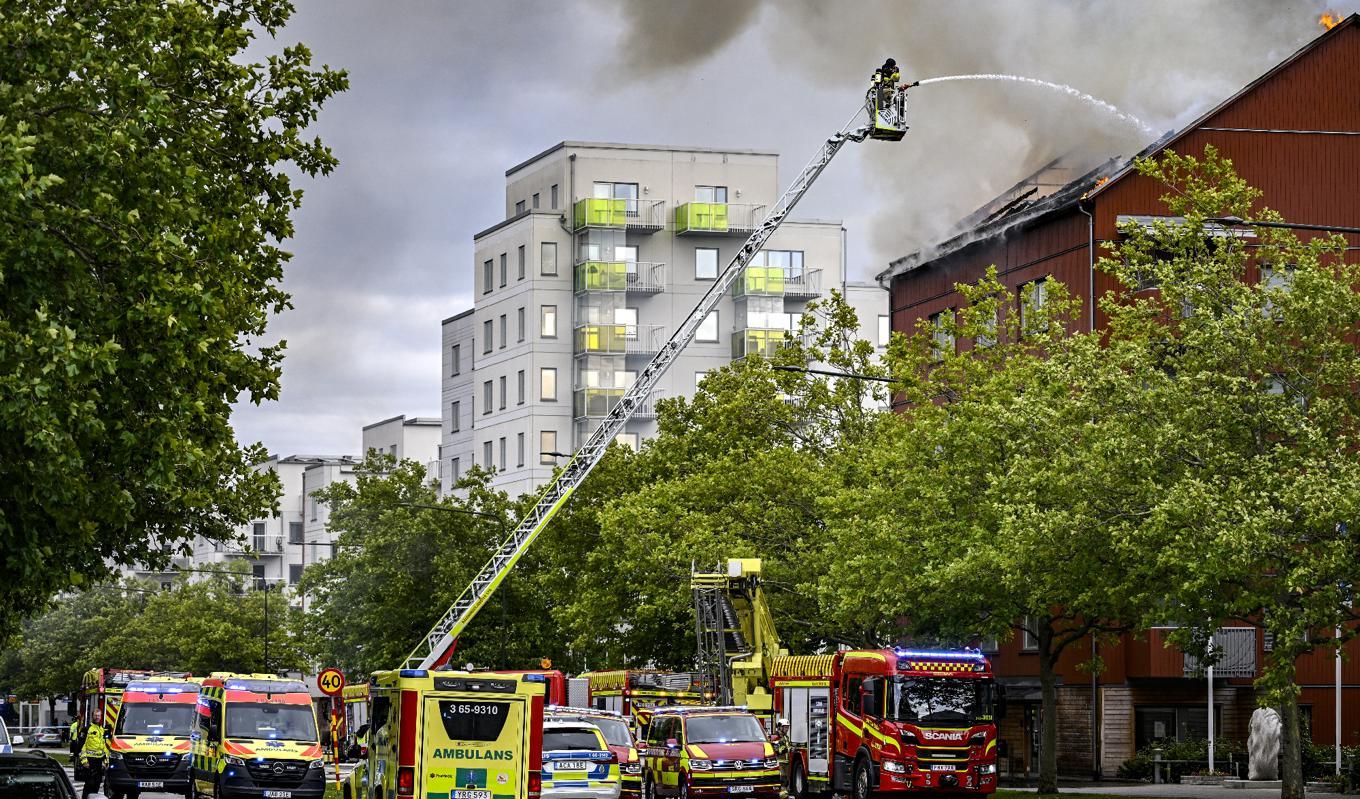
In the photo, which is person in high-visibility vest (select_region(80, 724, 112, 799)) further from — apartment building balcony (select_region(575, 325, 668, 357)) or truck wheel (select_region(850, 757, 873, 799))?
apartment building balcony (select_region(575, 325, 668, 357))

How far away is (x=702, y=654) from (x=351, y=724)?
26.8 m

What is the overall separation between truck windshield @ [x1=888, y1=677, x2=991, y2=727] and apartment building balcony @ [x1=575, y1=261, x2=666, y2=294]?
64.8m

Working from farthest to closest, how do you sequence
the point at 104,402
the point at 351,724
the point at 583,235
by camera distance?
the point at 583,235 < the point at 351,724 < the point at 104,402

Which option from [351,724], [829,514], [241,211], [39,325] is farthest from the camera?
[351,724]

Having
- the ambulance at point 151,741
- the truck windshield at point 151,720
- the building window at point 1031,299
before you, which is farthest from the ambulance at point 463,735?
the building window at point 1031,299

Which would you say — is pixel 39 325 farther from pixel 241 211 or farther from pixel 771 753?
pixel 771 753

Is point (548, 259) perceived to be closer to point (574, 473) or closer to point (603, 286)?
point (603, 286)

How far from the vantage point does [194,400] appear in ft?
68.3

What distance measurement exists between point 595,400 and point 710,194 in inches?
522

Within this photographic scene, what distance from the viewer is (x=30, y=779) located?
18.8m

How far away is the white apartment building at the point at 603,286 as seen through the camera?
100562 mm

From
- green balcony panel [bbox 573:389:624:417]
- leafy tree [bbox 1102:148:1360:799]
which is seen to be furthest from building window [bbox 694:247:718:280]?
leafy tree [bbox 1102:148:1360:799]

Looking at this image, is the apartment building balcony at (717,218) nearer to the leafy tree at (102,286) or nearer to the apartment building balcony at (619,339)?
the apartment building balcony at (619,339)

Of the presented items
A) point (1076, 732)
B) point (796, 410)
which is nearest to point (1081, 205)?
point (796, 410)
